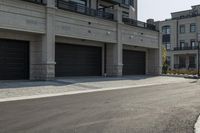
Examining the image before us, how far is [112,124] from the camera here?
8641mm

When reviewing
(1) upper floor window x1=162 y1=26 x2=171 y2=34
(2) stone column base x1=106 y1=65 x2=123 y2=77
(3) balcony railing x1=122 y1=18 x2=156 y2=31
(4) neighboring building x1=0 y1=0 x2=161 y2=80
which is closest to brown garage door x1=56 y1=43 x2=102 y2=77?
(4) neighboring building x1=0 y1=0 x2=161 y2=80

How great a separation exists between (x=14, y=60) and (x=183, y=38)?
52287 millimetres

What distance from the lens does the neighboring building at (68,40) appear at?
22.9m

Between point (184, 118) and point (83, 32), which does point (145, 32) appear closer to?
point (83, 32)

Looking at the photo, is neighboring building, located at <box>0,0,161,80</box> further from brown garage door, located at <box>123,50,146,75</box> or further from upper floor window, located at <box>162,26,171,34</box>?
upper floor window, located at <box>162,26,171,34</box>

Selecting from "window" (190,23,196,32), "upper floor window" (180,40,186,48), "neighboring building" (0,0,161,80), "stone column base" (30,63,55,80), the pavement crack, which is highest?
"window" (190,23,196,32)

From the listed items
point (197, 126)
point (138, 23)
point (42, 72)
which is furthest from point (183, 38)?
point (197, 126)

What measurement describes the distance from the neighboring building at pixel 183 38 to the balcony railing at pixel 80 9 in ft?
116

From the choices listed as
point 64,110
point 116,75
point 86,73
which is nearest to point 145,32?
point 116,75

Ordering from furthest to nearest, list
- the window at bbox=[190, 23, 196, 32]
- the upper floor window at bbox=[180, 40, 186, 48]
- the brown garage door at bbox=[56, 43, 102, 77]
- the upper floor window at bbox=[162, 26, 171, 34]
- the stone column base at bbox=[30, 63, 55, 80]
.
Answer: the upper floor window at bbox=[162, 26, 171, 34], the upper floor window at bbox=[180, 40, 186, 48], the window at bbox=[190, 23, 196, 32], the brown garage door at bbox=[56, 43, 102, 77], the stone column base at bbox=[30, 63, 55, 80]

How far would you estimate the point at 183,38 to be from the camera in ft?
225

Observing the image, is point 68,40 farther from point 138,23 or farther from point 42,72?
point 138,23

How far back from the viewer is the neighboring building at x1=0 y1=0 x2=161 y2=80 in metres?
Result: 22.9

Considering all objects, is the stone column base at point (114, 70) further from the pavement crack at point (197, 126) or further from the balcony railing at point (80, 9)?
the pavement crack at point (197, 126)
